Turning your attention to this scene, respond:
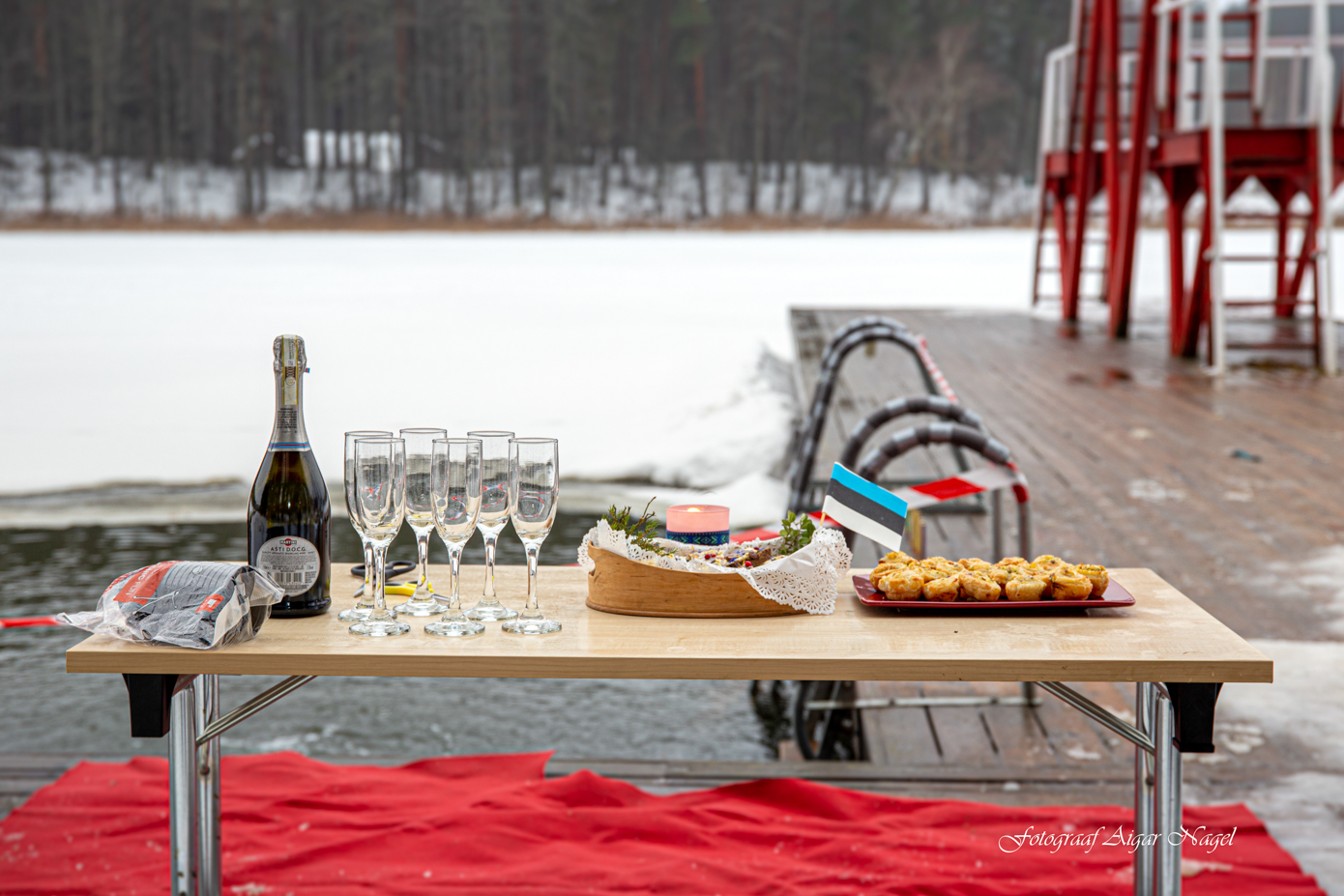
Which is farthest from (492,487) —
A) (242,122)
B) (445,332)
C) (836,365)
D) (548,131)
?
(242,122)

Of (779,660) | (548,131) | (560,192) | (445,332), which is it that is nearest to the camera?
(779,660)

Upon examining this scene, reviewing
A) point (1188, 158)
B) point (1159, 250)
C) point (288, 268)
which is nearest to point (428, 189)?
point (288, 268)

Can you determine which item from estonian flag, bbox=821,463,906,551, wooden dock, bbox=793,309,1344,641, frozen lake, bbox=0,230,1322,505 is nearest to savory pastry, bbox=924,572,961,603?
estonian flag, bbox=821,463,906,551

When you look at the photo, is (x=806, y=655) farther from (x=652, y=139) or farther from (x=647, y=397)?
(x=652, y=139)

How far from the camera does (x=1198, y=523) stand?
402 centimetres

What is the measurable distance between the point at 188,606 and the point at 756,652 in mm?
556

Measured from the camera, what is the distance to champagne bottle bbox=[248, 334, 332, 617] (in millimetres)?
1314

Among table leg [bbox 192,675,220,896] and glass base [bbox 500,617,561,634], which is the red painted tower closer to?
glass base [bbox 500,617,561,634]

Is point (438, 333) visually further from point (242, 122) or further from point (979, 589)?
point (979, 589)

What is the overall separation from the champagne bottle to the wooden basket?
11.5 inches

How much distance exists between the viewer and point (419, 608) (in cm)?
134

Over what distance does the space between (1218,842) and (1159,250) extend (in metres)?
30.6

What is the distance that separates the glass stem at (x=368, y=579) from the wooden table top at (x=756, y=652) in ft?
0.23

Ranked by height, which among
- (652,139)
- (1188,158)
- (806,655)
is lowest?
(806,655)
